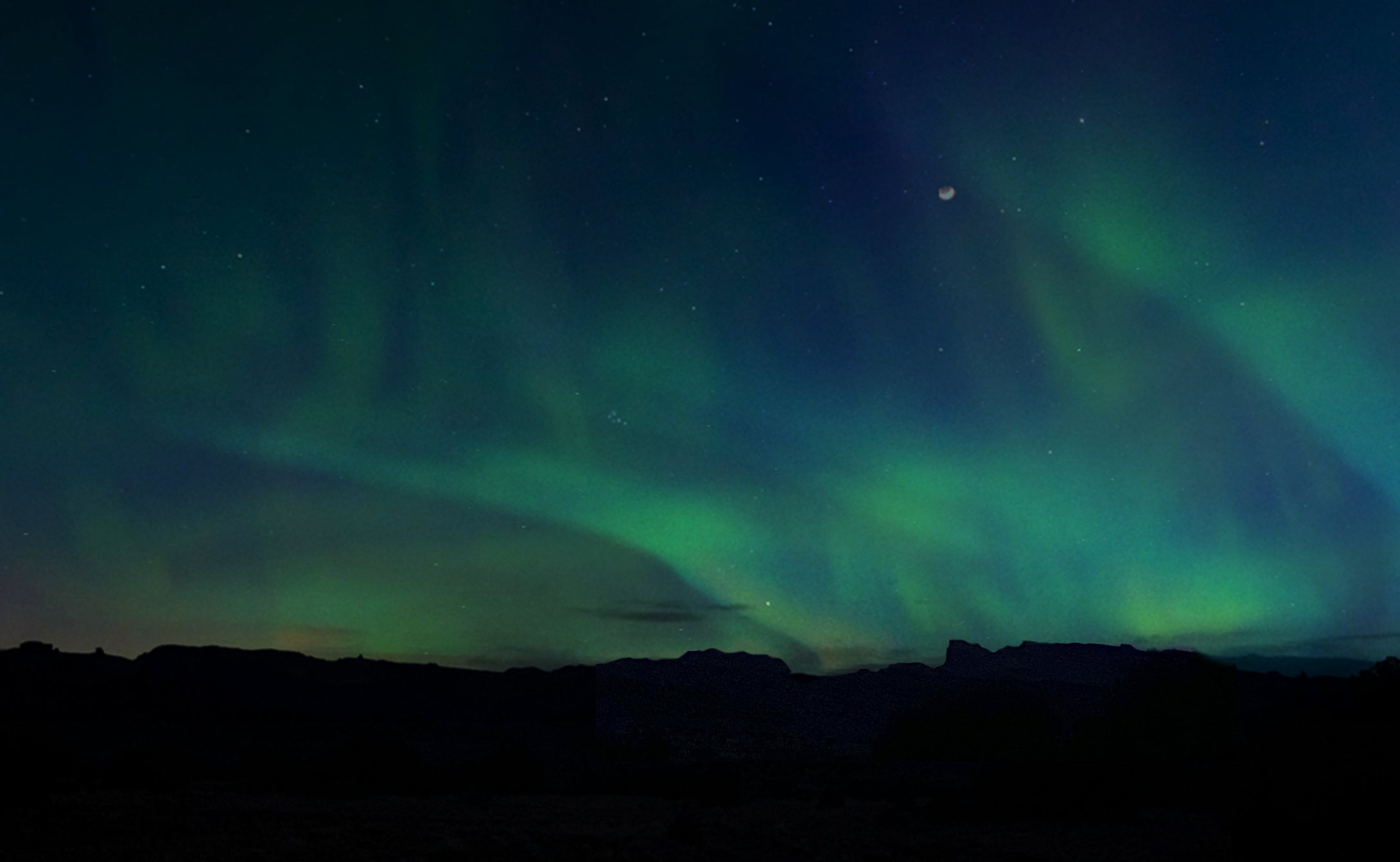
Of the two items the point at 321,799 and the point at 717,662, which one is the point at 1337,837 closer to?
the point at 321,799

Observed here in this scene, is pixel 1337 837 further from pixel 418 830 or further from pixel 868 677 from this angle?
pixel 868 677

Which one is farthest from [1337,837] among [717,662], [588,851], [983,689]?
[717,662]

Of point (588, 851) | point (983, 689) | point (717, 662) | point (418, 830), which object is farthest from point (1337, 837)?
point (717, 662)

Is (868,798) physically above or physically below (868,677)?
below

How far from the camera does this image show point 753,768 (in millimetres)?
39250

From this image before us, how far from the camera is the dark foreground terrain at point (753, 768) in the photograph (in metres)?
18.0

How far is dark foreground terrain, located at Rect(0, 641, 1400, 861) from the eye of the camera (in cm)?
1800

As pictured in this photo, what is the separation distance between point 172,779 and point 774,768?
21427 millimetres

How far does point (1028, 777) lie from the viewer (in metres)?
25.7

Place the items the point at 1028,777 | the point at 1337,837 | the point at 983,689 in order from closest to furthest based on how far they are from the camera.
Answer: the point at 1337,837 → the point at 1028,777 → the point at 983,689

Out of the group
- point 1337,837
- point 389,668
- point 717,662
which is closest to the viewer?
point 1337,837

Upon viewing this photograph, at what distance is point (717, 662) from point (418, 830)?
1697 inches

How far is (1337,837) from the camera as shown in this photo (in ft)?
42.4

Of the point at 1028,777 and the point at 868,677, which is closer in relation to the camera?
the point at 1028,777
